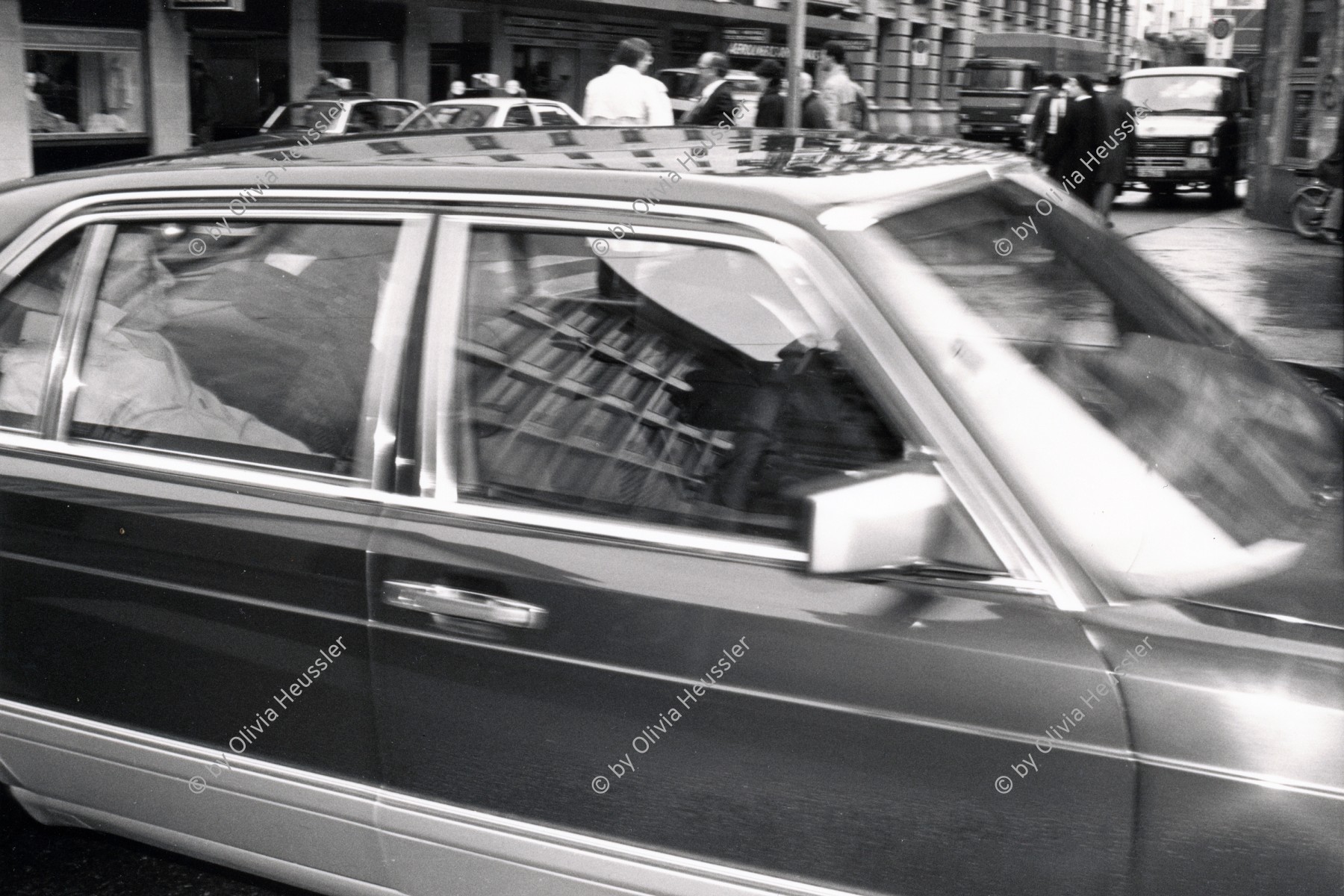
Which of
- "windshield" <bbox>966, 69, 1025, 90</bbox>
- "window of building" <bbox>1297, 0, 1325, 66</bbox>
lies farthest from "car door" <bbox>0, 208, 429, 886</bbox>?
"windshield" <bbox>966, 69, 1025, 90</bbox>

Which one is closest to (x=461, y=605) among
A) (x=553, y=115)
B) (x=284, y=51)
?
(x=553, y=115)

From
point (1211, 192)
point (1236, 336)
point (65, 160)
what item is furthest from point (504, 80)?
point (1236, 336)

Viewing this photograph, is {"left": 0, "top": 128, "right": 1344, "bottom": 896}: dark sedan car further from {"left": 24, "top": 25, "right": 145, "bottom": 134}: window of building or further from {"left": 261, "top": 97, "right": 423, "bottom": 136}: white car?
{"left": 24, "top": 25, "right": 145, "bottom": 134}: window of building

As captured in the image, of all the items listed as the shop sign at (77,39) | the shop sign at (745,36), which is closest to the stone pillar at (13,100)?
the shop sign at (77,39)

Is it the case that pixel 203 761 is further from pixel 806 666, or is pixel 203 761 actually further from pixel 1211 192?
pixel 1211 192

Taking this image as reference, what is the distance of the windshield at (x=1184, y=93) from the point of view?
75.4 feet

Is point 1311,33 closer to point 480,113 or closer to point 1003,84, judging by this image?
point 480,113

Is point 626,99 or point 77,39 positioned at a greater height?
point 77,39

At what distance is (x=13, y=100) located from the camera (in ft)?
62.2

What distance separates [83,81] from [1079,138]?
1427 centimetres

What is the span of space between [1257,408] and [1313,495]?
292 mm

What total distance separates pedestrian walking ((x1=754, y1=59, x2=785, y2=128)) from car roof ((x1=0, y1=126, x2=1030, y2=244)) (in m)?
11.6

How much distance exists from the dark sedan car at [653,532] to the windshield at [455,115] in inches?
624

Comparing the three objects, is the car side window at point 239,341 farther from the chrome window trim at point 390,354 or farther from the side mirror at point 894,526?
the side mirror at point 894,526
